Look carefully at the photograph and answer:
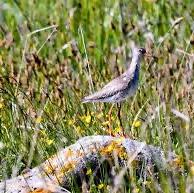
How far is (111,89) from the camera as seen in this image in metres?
5.79

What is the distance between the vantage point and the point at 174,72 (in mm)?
6363

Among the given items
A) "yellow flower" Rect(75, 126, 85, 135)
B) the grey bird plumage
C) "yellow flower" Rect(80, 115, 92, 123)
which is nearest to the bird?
the grey bird plumage

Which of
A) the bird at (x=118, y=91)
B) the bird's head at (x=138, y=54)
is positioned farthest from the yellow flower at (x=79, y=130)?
the bird's head at (x=138, y=54)

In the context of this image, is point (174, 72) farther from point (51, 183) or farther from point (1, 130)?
point (51, 183)

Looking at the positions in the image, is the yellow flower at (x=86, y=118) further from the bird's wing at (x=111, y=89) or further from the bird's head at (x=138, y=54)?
the bird's head at (x=138, y=54)

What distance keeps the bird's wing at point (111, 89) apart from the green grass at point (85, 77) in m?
0.13

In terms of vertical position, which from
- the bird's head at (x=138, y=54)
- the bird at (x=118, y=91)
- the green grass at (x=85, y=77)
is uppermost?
the bird's head at (x=138, y=54)

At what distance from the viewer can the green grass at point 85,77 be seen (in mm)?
5320

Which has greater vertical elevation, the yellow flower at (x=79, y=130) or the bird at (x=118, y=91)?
the bird at (x=118, y=91)

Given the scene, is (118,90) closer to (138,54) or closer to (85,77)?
(138,54)

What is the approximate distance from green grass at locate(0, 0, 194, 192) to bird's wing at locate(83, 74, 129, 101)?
13 cm

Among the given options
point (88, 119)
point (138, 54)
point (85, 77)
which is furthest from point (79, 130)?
point (85, 77)

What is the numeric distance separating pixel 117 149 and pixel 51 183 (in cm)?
43

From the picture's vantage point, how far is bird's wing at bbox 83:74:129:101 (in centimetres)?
567
